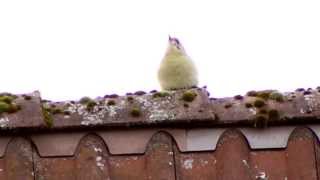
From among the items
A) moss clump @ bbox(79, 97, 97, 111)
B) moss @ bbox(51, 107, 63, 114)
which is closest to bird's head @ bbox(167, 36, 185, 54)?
moss clump @ bbox(79, 97, 97, 111)

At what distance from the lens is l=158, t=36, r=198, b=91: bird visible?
466cm

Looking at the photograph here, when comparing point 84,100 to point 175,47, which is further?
point 175,47

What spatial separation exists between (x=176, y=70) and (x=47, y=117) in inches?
37.9

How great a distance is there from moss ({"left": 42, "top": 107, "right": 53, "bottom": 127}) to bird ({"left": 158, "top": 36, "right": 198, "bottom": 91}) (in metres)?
0.80

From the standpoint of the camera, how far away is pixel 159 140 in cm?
422

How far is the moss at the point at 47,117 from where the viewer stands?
4.14 meters

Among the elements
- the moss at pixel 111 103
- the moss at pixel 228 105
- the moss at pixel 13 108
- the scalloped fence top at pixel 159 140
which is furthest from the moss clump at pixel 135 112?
the moss at pixel 13 108

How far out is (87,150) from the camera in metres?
4.19

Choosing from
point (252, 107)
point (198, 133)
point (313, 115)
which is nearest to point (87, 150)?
point (198, 133)

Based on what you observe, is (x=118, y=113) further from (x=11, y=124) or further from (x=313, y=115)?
(x=313, y=115)

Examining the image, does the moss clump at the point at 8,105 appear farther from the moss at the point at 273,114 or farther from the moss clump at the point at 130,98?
the moss at the point at 273,114

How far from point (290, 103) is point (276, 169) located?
0.39 metres

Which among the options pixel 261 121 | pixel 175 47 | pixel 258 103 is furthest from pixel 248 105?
pixel 175 47

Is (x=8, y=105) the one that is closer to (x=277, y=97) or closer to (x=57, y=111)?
(x=57, y=111)
